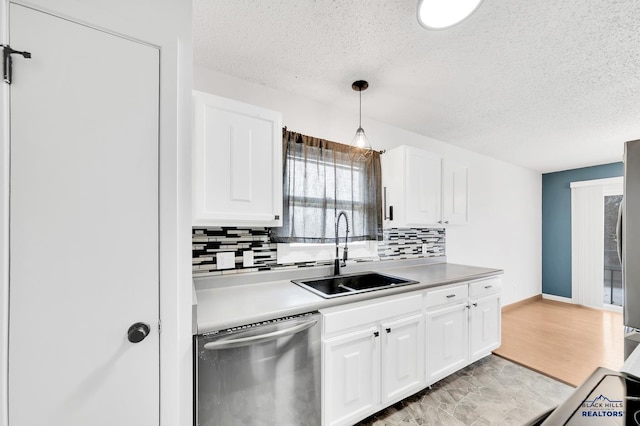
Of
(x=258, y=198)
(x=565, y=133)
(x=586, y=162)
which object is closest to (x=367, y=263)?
(x=258, y=198)

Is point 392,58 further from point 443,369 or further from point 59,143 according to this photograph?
point 443,369

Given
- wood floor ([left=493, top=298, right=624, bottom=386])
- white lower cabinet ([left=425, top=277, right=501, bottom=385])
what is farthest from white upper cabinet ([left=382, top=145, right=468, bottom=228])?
wood floor ([left=493, top=298, right=624, bottom=386])

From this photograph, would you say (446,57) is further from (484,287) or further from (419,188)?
(484,287)

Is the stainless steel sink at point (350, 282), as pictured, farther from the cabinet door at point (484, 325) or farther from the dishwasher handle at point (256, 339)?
the cabinet door at point (484, 325)

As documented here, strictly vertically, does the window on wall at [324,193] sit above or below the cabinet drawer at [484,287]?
above

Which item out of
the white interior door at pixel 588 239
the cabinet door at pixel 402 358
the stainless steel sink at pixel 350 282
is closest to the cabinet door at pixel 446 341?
the cabinet door at pixel 402 358

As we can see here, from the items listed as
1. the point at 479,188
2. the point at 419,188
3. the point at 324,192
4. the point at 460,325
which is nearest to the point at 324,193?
the point at 324,192

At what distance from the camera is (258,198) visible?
157cm

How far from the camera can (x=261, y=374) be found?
1.21 meters

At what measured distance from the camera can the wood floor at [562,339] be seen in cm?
245

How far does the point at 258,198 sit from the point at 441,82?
5.39ft

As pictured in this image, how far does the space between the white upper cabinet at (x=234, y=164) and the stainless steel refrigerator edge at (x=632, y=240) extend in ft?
6.26

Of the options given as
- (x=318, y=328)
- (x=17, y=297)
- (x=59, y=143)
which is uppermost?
(x=59, y=143)

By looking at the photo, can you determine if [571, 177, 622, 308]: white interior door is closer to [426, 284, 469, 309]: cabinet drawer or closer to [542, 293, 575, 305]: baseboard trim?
[542, 293, 575, 305]: baseboard trim
